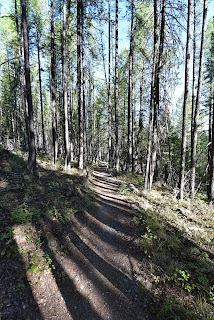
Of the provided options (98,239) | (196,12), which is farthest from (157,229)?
(196,12)

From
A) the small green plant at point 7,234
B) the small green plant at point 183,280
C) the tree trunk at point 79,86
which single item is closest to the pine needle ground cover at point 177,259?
the small green plant at point 183,280

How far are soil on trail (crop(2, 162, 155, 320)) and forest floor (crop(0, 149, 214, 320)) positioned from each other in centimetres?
2

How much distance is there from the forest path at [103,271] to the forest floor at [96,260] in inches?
0.7

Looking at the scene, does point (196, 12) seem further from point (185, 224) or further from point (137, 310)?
point (137, 310)

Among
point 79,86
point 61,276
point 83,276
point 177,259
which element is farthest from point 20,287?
point 79,86

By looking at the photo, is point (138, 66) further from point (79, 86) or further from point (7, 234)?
point (7, 234)

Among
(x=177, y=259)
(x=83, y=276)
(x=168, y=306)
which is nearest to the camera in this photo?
(x=168, y=306)


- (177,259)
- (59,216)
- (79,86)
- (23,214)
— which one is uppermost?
(79,86)

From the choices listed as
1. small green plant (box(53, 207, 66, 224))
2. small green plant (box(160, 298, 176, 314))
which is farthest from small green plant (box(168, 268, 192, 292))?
small green plant (box(53, 207, 66, 224))

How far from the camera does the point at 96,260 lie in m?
4.12

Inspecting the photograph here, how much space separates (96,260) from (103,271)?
38cm

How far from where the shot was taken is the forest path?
2961mm

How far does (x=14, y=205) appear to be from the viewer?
15.6ft

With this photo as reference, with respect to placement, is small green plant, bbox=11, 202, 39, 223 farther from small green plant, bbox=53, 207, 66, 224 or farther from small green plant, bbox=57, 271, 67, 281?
small green plant, bbox=57, 271, 67, 281
